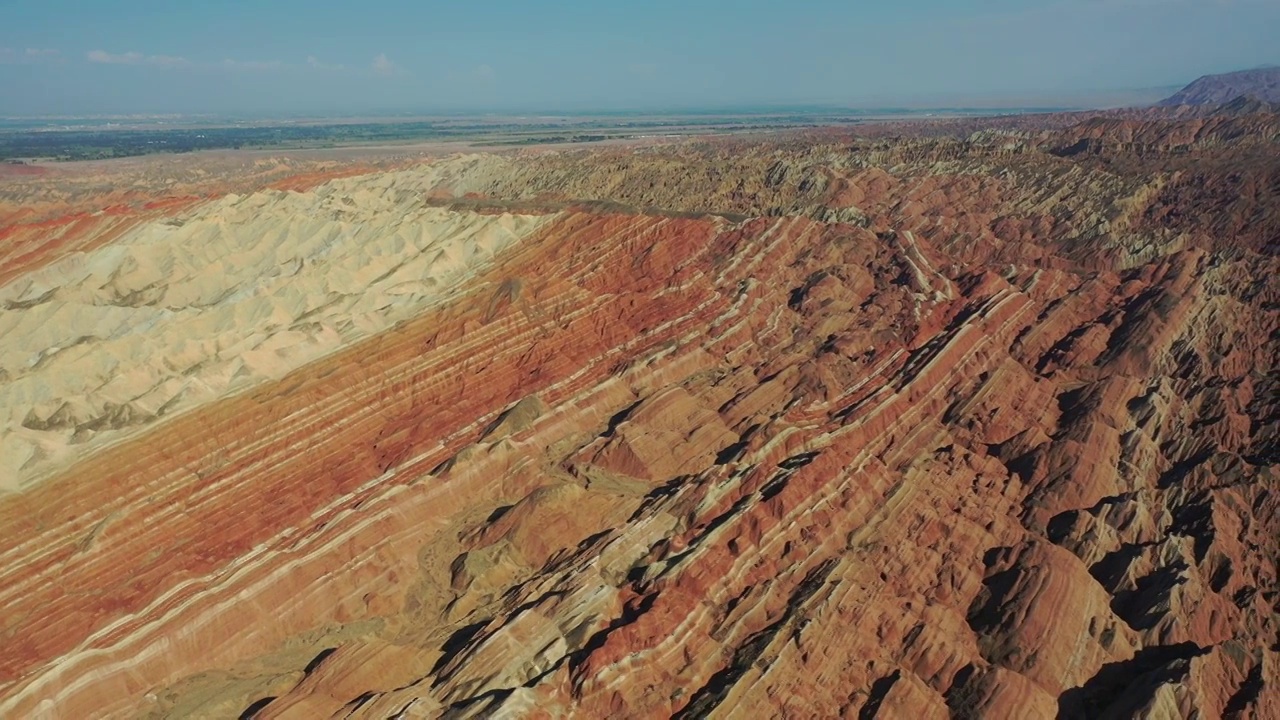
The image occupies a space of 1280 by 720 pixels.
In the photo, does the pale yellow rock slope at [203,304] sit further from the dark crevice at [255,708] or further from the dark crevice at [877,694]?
the dark crevice at [877,694]

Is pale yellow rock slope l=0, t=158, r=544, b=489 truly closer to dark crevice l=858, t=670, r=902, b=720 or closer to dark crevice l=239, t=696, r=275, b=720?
dark crevice l=239, t=696, r=275, b=720

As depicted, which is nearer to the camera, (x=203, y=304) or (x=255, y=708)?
(x=255, y=708)

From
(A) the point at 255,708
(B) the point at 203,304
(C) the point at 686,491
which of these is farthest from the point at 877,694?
A: (B) the point at 203,304

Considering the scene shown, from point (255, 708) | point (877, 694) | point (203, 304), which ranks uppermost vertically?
point (203, 304)

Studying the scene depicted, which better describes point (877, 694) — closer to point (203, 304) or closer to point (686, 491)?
point (686, 491)

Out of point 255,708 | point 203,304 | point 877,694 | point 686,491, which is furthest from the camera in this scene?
point 203,304

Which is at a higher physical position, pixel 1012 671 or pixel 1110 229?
pixel 1110 229

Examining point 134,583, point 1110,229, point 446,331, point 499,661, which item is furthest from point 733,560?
point 1110,229

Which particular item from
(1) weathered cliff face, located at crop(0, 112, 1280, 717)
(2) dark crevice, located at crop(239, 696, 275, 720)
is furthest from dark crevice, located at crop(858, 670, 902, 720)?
(2) dark crevice, located at crop(239, 696, 275, 720)

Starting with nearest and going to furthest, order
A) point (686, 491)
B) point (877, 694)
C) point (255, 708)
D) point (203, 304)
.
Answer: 1. point (877, 694)
2. point (255, 708)
3. point (686, 491)
4. point (203, 304)

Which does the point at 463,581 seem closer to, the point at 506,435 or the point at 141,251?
the point at 506,435
